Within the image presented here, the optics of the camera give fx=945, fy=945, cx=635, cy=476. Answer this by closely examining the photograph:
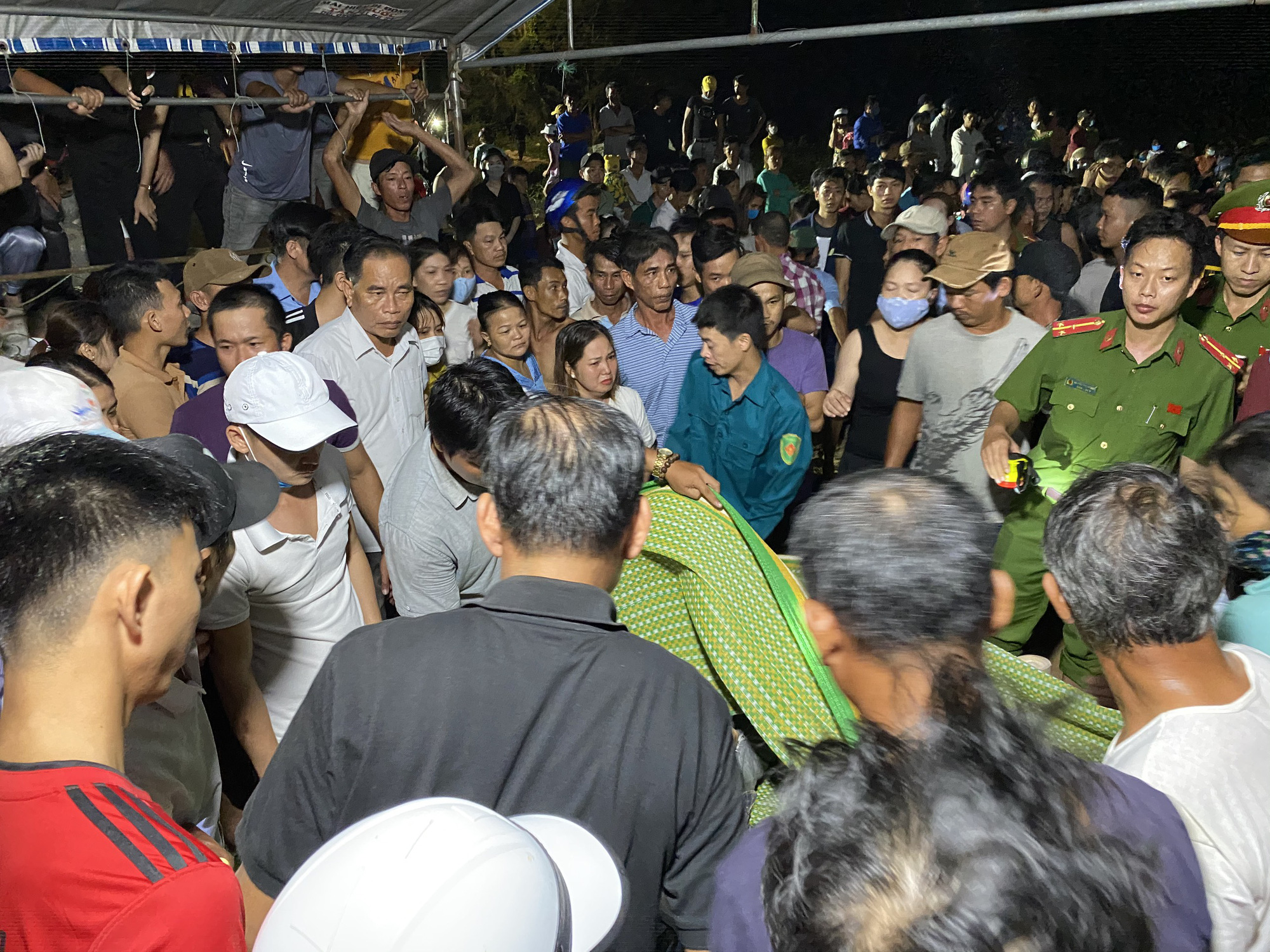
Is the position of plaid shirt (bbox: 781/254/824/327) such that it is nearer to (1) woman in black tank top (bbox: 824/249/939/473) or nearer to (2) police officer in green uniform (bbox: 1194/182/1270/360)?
(1) woman in black tank top (bbox: 824/249/939/473)

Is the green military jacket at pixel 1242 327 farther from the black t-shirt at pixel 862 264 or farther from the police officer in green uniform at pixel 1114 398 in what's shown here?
the black t-shirt at pixel 862 264

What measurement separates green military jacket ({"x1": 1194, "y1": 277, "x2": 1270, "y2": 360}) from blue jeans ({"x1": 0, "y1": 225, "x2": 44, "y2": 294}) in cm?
588

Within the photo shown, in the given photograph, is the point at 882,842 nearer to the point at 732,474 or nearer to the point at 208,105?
the point at 732,474

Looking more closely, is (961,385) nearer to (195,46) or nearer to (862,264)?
(862,264)

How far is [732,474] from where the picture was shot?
365cm

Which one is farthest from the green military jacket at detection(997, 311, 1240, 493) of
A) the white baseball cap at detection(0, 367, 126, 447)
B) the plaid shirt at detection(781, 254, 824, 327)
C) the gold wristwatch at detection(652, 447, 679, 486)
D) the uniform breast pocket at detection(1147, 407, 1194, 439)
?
the white baseball cap at detection(0, 367, 126, 447)

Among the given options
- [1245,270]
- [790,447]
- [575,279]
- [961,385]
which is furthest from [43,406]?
[575,279]

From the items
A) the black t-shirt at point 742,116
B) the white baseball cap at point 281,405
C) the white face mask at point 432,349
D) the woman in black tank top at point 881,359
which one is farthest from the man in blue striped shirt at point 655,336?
the black t-shirt at point 742,116

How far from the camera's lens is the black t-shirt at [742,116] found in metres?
12.5

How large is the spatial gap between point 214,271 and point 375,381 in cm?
128

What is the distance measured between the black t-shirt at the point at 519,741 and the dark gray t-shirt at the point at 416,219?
5059 millimetres

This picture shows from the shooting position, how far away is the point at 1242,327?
3.66 meters

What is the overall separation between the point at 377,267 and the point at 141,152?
3632 millimetres

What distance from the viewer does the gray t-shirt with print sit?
3.59 m
